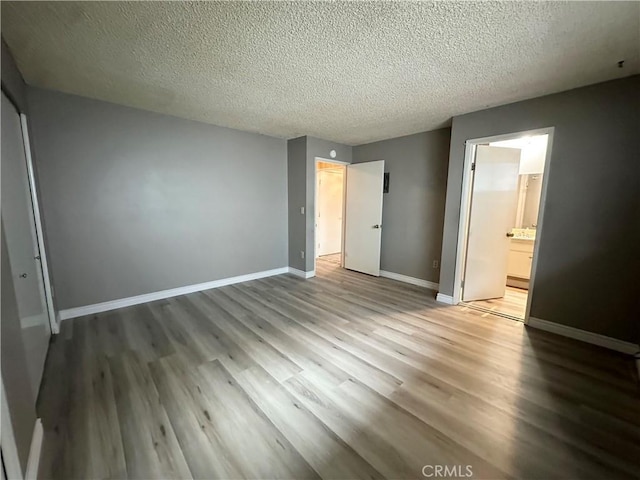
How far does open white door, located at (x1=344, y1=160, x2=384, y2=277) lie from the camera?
461 centimetres

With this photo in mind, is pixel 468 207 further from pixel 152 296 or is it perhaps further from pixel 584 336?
pixel 152 296

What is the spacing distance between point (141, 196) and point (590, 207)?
4860 millimetres

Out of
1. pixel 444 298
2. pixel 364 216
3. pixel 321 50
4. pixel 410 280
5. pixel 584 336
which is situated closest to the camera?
pixel 321 50

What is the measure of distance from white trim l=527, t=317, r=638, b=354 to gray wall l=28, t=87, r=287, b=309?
392cm

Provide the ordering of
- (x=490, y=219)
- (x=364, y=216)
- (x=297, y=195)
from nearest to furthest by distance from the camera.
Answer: (x=490, y=219)
(x=297, y=195)
(x=364, y=216)

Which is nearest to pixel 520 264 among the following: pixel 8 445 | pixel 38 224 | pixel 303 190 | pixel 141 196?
pixel 303 190

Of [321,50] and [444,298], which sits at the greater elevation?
[321,50]

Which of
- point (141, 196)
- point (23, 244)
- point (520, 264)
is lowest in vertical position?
point (520, 264)

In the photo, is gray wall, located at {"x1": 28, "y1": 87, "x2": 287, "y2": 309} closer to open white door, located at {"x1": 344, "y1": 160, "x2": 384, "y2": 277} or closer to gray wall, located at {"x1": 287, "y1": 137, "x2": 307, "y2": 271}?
gray wall, located at {"x1": 287, "y1": 137, "x2": 307, "y2": 271}

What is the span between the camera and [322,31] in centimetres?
165

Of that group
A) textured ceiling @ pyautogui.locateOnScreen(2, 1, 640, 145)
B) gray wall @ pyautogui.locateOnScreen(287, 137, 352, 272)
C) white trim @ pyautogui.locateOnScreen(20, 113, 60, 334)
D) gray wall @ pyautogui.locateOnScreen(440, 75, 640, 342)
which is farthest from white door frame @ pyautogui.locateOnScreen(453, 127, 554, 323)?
white trim @ pyautogui.locateOnScreen(20, 113, 60, 334)

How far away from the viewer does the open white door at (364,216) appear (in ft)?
15.1

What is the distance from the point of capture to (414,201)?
14.0 ft

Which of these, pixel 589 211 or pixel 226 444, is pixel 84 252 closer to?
pixel 226 444
